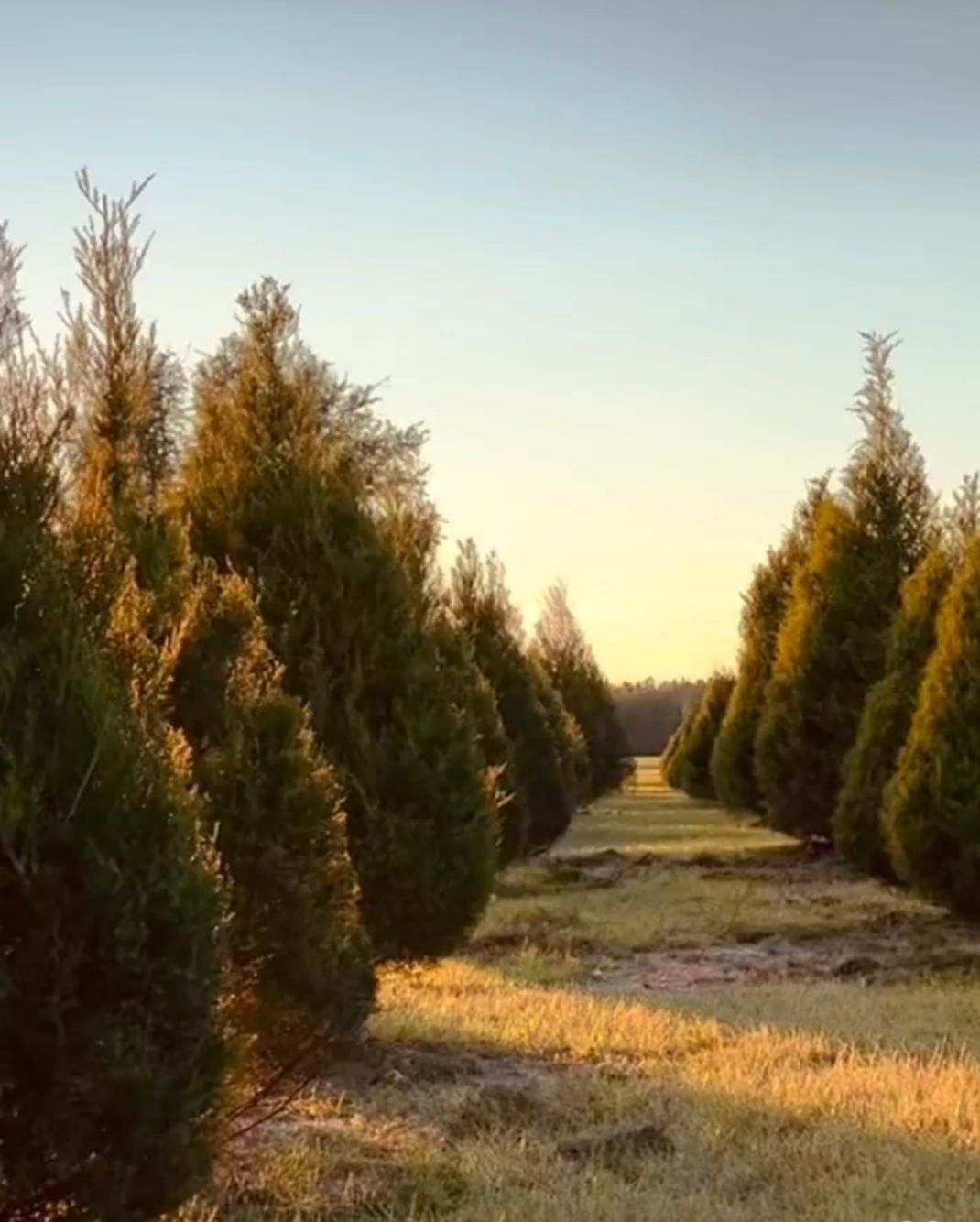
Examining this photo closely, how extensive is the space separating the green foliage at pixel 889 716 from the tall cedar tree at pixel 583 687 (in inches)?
679

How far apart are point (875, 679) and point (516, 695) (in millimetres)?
4662

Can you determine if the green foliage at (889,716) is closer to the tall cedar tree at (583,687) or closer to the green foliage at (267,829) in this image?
the green foliage at (267,829)

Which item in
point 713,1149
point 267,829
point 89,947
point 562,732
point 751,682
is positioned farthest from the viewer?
point 562,732

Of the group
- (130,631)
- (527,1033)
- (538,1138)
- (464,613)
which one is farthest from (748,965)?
(464,613)

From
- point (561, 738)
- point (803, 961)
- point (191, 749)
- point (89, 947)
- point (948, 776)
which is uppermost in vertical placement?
point (561, 738)

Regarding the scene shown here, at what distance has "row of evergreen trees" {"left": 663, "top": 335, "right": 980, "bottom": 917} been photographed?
12.8m

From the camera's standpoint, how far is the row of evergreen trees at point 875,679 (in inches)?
503

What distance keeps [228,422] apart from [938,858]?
706 cm

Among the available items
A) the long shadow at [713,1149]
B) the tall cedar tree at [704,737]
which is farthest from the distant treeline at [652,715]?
the long shadow at [713,1149]

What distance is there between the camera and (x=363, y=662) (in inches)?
349

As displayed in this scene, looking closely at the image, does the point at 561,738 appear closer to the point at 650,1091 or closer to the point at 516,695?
the point at 516,695

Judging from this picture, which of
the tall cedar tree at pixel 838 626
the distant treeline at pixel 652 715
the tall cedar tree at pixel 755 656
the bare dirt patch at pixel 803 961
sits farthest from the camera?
the distant treeline at pixel 652 715

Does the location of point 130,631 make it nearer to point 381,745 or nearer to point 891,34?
point 381,745

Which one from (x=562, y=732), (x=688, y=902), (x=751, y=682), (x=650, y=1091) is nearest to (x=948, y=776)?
(x=688, y=902)
